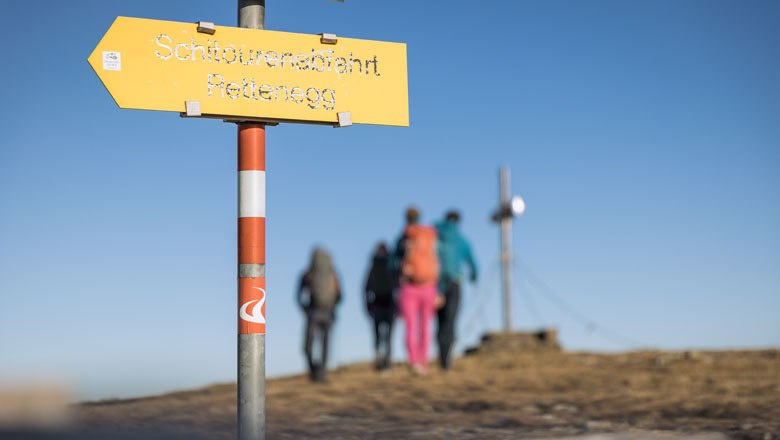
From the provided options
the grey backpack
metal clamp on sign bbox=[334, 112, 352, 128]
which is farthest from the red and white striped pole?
the grey backpack

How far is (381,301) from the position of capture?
16906 mm

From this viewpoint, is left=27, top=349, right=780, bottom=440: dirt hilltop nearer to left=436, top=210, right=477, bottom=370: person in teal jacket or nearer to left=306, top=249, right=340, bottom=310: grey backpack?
left=436, top=210, right=477, bottom=370: person in teal jacket

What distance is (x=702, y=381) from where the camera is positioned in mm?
12695

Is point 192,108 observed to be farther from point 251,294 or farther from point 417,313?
point 417,313

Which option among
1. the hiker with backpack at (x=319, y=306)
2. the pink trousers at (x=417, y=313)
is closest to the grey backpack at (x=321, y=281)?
the hiker with backpack at (x=319, y=306)

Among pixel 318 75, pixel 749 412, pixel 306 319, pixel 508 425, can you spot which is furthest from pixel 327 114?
pixel 306 319

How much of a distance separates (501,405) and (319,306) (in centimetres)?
514

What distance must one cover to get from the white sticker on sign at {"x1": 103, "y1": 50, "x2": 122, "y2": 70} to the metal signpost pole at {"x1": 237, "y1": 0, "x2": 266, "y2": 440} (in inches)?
38.5

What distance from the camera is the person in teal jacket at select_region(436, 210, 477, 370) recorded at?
15109 millimetres

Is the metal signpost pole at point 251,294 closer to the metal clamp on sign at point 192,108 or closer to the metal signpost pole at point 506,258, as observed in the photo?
the metal clamp on sign at point 192,108

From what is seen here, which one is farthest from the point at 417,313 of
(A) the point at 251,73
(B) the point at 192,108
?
(B) the point at 192,108

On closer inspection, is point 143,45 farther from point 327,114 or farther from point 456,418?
point 456,418

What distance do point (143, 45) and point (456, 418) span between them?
5.12 meters

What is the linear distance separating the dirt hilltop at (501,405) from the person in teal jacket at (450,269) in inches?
25.2
